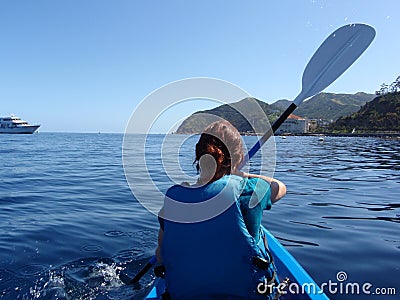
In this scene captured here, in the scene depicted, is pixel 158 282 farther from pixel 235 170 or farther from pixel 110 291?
pixel 235 170

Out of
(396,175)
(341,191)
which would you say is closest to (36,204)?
(341,191)

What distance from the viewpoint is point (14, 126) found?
3999 inches

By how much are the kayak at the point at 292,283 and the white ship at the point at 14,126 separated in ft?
368

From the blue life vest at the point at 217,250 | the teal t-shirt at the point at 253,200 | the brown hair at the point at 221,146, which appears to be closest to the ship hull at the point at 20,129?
the brown hair at the point at 221,146

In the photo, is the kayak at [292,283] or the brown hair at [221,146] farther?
the kayak at [292,283]

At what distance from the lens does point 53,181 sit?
13.2m

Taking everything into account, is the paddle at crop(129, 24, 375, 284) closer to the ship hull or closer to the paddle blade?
the paddle blade

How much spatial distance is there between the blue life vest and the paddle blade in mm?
2759

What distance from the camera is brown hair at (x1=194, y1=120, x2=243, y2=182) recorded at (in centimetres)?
259

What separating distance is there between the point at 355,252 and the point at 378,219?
101 inches

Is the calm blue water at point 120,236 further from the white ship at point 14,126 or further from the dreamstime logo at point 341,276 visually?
the white ship at point 14,126

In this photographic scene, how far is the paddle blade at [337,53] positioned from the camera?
14.8 feet
